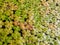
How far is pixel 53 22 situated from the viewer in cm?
296

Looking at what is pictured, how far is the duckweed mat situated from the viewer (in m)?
2.13

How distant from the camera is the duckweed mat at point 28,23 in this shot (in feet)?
7.00

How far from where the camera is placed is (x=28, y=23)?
2.44 m

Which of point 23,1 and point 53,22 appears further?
point 53,22

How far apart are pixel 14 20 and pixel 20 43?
1.17 ft

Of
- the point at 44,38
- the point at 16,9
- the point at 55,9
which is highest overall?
the point at 16,9

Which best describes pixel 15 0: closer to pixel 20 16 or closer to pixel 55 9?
pixel 20 16

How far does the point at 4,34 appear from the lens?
6.70 feet

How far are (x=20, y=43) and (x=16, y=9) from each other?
56 cm

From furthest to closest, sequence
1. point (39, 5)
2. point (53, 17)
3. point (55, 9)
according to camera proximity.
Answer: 1. point (55, 9)
2. point (53, 17)
3. point (39, 5)

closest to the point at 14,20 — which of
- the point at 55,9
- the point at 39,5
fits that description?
the point at 39,5

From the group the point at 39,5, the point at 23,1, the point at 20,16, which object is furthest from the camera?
the point at 39,5

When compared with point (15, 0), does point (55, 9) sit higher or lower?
lower

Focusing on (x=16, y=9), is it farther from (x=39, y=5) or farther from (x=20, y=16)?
(x=39, y=5)
